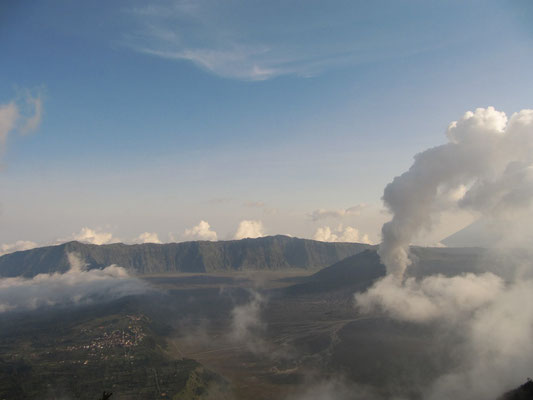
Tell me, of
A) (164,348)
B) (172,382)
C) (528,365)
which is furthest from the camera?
(164,348)

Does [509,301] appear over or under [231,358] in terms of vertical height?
over

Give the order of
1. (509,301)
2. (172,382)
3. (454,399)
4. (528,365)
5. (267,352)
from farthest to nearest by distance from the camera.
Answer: (267,352)
(509,301)
(172,382)
(528,365)
(454,399)

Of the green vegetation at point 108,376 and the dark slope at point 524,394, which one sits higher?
the dark slope at point 524,394

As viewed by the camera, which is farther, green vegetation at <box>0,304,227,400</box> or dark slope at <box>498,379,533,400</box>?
green vegetation at <box>0,304,227,400</box>

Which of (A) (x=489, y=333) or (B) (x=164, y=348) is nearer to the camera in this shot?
(A) (x=489, y=333)

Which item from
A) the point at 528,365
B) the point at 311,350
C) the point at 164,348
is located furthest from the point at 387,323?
the point at 164,348

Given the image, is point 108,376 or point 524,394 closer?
point 524,394

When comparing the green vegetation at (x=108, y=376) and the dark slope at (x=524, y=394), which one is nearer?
the dark slope at (x=524, y=394)

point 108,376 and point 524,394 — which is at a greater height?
point 524,394

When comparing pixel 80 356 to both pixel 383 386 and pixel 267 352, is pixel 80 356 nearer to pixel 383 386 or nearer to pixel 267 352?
pixel 267 352

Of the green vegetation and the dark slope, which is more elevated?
the dark slope
